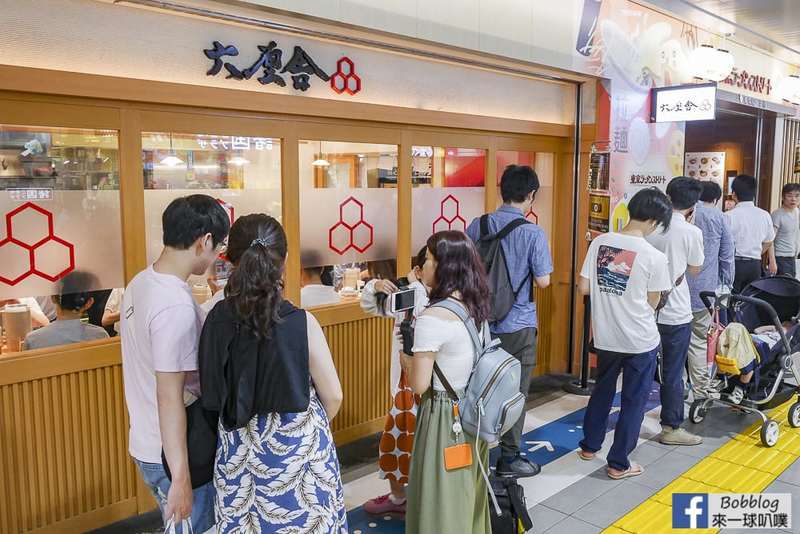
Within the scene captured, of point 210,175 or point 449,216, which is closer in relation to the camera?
point 210,175

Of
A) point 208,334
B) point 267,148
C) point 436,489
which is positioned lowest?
point 436,489

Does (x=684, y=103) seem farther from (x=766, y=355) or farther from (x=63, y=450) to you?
(x=63, y=450)

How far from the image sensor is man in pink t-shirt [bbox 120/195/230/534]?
6.77 feet

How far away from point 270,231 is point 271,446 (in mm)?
678

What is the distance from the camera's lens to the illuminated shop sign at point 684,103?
598 cm

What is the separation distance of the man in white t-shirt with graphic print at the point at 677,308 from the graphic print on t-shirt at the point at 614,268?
696mm

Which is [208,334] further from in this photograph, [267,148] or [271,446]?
[267,148]

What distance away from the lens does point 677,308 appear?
446 cm

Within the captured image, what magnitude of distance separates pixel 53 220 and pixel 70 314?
0.47 metres

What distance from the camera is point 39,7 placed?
309cm

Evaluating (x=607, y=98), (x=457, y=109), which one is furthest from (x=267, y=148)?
(x=607, y=98)

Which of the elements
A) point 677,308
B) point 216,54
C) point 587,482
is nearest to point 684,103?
point 677,308

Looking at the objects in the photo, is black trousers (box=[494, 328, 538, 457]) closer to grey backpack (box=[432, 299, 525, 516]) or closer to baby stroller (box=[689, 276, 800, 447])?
grey backpack (box=[432, 299, 525, 516])

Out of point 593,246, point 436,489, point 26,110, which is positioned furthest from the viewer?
point 593,246
